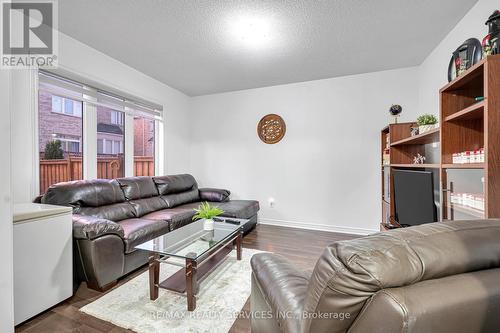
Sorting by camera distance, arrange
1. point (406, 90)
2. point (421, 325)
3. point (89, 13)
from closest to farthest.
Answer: point (421, 325) → point (89, 13) → point (406, 90)

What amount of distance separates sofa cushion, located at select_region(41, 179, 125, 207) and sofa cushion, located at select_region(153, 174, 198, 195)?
0.71 metres

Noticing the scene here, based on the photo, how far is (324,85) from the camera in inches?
151

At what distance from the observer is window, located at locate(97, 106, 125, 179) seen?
3174 mm

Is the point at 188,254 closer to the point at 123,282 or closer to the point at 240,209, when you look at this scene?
the point at 123,282

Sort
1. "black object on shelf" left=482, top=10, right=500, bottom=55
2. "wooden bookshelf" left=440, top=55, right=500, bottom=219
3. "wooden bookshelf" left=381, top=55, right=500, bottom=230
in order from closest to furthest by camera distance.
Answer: "wooden bookshelf" left=381, top=55, right=500, bottom=230, "black object on shelf" left=482, top=10, right=500, bottom=55, "wooden bookshelf" left=440, top=55, right=500, bottom=219

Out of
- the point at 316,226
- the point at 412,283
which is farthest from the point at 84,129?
the point at 316,226

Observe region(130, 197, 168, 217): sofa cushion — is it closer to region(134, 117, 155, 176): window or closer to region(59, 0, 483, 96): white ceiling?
region(134, 117, 155, 176): window

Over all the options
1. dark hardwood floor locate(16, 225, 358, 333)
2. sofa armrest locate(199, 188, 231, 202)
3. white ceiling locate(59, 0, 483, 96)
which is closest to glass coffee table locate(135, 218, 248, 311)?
dark hardwood floor locate(16, 225, 358, 333)

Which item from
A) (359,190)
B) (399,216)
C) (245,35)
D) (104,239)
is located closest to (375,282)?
(104,239)

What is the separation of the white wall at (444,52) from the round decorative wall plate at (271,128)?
2.15 metres

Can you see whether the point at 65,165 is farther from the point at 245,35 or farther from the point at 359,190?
the point at 359,190

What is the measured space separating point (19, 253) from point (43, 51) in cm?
215

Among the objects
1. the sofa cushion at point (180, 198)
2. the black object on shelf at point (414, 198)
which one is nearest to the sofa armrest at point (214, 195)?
the sofa cushion at point (180, 198)

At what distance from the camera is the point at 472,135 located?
1.52m
